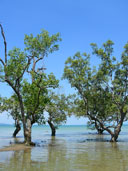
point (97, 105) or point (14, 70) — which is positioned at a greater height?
point (14, 70)

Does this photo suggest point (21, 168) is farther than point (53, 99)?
No

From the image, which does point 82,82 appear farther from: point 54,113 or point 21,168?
point 21,168

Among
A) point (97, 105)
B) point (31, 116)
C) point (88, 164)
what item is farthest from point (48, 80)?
point (97, 105)

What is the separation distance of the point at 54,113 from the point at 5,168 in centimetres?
3322

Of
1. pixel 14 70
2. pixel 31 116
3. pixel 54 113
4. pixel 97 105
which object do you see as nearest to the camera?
pixel 14 70

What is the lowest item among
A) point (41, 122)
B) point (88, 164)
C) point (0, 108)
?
point (88, 164)

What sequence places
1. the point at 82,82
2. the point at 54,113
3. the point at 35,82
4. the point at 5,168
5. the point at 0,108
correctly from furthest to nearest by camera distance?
the point at 54,113 → the point at 0,108 → the point at 82,82 → the point at 35,82 → the point at 5,168

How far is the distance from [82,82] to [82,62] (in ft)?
10.4

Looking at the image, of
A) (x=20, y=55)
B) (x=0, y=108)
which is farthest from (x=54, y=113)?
(x=20, y=55)

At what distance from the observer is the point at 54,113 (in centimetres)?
4588

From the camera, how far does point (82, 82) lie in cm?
3272

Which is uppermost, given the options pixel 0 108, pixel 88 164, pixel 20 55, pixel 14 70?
pixel 20 55

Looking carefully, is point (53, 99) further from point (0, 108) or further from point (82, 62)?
point (82, 62)

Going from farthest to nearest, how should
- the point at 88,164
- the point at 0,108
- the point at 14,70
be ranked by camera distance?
the point at 0,108
the point at 14,70
the point at 88,164
